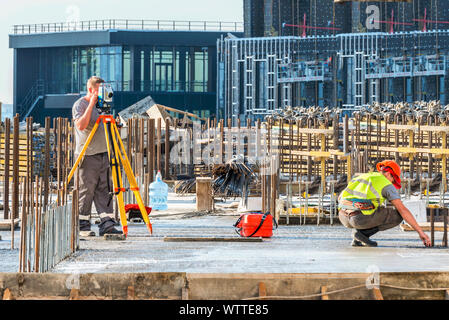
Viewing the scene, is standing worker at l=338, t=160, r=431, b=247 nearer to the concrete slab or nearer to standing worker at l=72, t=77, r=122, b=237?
the concrete slab

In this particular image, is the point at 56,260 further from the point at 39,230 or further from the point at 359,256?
the point at 359,256

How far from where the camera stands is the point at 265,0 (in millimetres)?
55094

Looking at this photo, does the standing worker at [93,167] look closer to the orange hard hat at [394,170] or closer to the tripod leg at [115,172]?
the tripod leg at [115,172]

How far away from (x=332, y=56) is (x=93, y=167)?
140 feet

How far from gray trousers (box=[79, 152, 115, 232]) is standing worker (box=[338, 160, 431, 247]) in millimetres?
2799

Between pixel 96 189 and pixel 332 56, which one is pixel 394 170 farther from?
pixel 332 56

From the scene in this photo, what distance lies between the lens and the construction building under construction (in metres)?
51.7

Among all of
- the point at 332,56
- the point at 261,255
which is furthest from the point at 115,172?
the point at 332,56

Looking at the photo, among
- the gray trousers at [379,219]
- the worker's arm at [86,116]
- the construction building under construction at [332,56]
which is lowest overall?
the gray trousers at [379,219]

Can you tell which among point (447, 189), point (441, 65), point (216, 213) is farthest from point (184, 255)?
point (441, 65)

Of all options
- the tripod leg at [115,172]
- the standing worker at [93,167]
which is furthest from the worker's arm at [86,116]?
the tripod leg at [115,172]

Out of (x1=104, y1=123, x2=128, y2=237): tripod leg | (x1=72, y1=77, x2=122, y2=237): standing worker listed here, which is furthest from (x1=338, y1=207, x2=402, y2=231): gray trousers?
(x1=72, y1=77, x2=122, y2=237): standing worker

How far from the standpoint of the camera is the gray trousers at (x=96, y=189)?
11539 mm

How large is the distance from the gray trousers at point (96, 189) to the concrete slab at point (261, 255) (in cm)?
30
